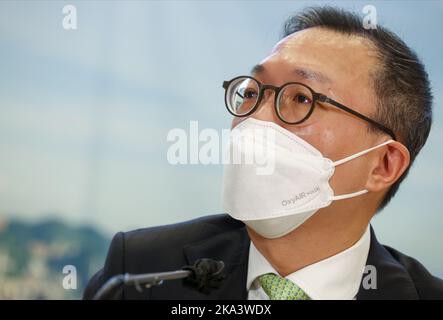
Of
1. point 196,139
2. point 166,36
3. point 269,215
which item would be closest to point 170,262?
point 269,215

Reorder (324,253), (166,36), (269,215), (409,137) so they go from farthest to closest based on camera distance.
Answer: (166,36) < (409,137) < (324,253) < (269,215)

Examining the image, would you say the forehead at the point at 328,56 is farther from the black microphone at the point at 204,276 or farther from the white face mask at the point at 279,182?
the black microphone at the point at 204,276

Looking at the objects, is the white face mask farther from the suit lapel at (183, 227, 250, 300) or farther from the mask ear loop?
the suit lapel at (183, 227, 250, 300)

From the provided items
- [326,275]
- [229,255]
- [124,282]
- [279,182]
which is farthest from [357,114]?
[124,282]

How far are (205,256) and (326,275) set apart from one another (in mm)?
375

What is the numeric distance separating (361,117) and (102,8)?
1317 millimetres

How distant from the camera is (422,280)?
1.76 m

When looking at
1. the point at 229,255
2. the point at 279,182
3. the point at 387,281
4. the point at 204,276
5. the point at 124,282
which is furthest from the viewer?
the point at 229,255

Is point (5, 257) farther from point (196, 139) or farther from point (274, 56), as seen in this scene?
point (274, 56)

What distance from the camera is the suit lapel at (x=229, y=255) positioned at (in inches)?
66.1

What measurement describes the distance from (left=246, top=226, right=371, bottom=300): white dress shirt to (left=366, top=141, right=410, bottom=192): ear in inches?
7.4

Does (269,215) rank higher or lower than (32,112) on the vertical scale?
lower

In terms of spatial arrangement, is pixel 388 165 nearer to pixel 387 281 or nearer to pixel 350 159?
pixel 350 159

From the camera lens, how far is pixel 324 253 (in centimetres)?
166
